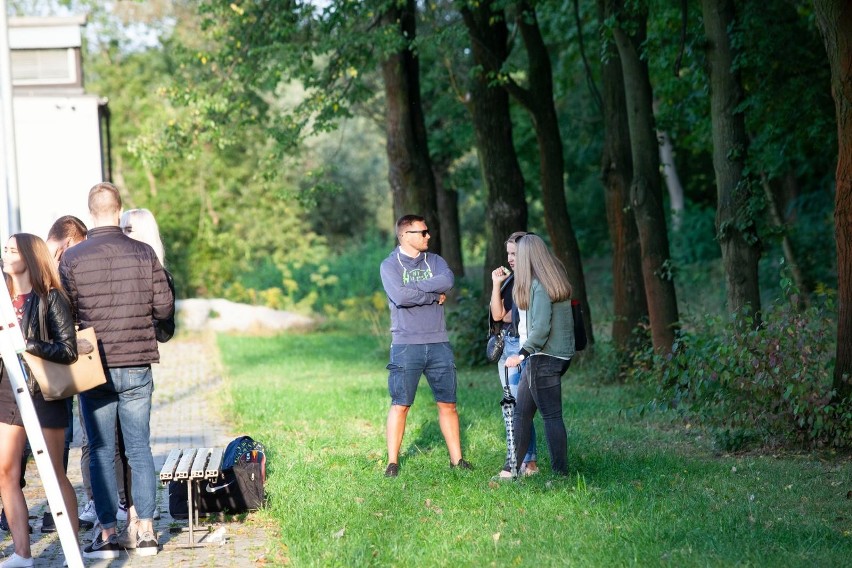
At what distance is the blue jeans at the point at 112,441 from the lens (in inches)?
271

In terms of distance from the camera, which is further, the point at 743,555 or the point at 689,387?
the point at 689,387

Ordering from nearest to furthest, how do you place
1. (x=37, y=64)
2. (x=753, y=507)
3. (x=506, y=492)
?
(x=753, y=507), (x=506, y=492), (x=37, y=64)

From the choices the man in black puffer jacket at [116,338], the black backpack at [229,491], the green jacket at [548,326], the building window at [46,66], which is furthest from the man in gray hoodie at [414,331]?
the building window at [46,66]

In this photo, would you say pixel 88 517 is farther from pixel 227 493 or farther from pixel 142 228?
pixel 142 228

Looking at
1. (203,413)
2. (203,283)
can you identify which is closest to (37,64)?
(203,413)

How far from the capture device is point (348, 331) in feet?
89.7

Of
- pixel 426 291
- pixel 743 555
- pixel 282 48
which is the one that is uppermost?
pixel 282 48

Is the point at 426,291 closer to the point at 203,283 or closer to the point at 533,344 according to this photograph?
Answer: the point at 533,344

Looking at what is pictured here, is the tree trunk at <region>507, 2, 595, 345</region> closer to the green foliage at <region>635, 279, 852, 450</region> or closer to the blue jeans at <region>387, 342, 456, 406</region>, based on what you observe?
the green foliage at <region>635, 279, 852, 450</region>

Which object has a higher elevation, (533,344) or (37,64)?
(37,64)

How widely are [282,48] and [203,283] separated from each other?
75.1ft

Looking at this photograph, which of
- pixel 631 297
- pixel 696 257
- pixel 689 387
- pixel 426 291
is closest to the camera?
pixel 426 291

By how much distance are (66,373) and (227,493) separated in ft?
6.08

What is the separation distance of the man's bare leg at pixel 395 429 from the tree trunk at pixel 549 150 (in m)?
7.65
